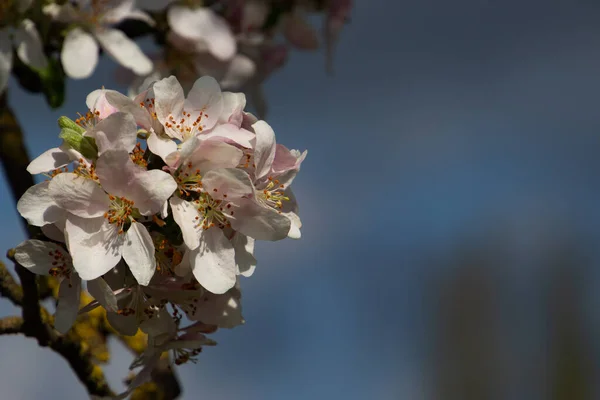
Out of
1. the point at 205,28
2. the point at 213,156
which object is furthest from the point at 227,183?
the point at 205,28

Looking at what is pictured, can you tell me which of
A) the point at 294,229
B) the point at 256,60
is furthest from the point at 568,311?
the point at 294,229

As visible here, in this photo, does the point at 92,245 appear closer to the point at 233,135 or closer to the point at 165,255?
the point at 165,255

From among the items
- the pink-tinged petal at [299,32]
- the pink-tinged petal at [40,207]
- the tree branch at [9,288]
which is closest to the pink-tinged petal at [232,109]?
the pink-tinged petal at [40,207]

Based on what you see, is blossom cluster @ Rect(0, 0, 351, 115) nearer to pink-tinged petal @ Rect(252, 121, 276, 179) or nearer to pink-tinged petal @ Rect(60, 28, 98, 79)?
pink-tinged petal @ Rect(60, 28, 98, 79)

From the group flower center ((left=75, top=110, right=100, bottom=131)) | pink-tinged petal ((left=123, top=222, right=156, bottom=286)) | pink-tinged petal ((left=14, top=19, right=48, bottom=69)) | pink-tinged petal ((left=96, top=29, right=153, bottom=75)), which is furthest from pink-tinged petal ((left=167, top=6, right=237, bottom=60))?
pink-tinged petal ((left=123, top=222, right=156, bottom=286))

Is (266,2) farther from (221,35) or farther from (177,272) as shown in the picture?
(177,272)
